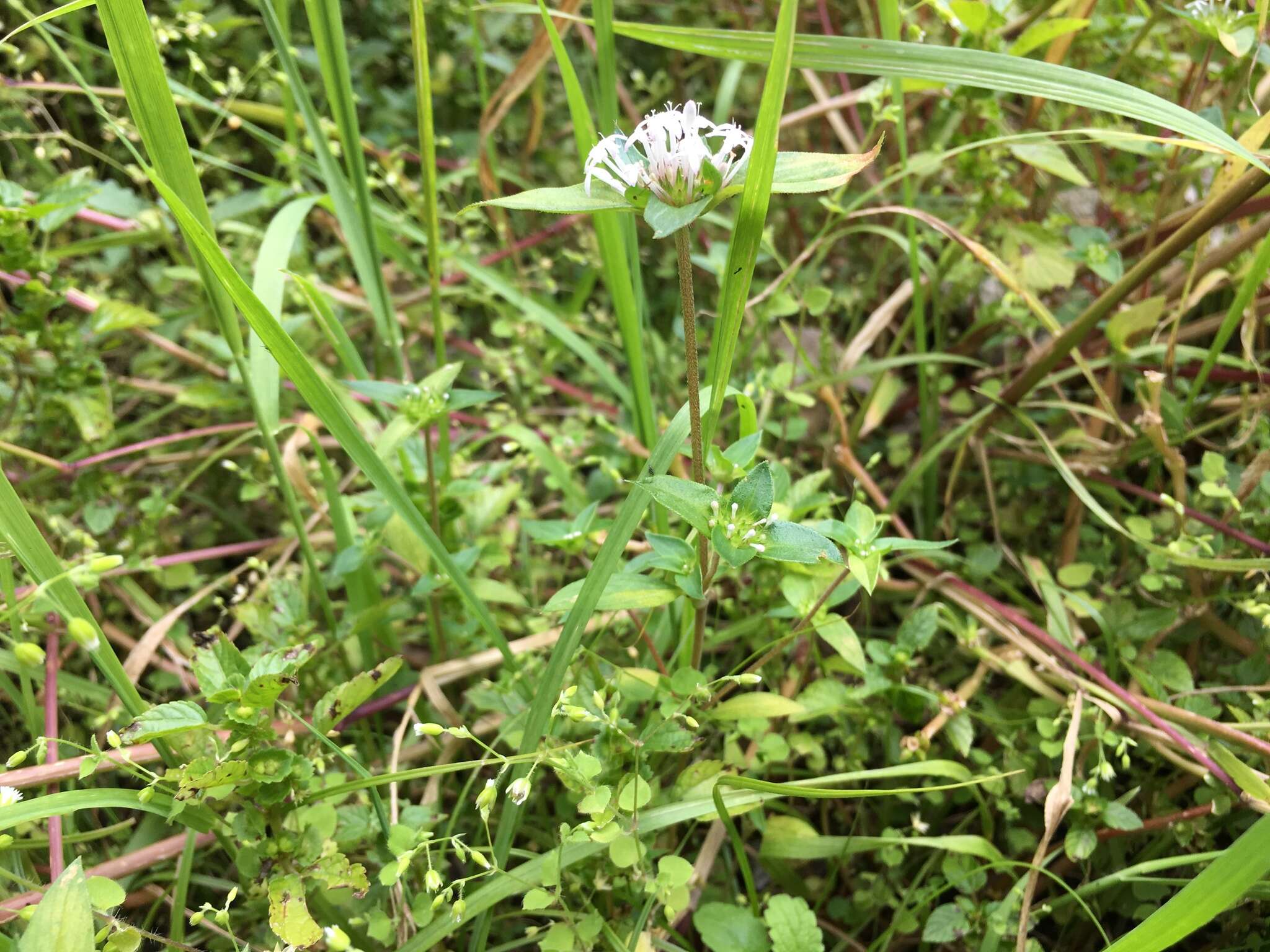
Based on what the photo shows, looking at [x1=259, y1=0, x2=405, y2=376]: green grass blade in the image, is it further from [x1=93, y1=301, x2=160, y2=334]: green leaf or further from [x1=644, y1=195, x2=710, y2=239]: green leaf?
[x1=644, y1=195, x2=710, y2=239]: green leaf

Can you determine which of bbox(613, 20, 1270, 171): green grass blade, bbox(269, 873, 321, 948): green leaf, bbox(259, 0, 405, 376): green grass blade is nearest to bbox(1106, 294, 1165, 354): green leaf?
bbox(613, 20, 1270, 171): green grass blade

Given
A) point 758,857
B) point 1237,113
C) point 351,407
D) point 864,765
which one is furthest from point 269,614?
point 1237,113

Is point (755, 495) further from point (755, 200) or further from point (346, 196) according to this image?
point (346, 196)

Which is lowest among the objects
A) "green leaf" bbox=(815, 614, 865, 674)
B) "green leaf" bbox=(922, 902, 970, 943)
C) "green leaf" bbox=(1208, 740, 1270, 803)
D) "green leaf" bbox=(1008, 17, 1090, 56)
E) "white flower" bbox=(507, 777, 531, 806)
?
"green leaf" bbox=(922, 902, 970, 943)

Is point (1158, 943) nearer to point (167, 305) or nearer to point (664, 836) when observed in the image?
point (664, 836)

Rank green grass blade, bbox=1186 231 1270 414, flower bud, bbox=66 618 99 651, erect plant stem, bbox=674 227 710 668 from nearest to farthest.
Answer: flower bud, bbox=66 618 99 651
erect plant stem, bbox=674 227 710 668
green grass blade, bbox=1186 231 1270 414

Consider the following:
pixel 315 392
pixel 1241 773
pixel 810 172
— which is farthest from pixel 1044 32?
pixel 315 392
